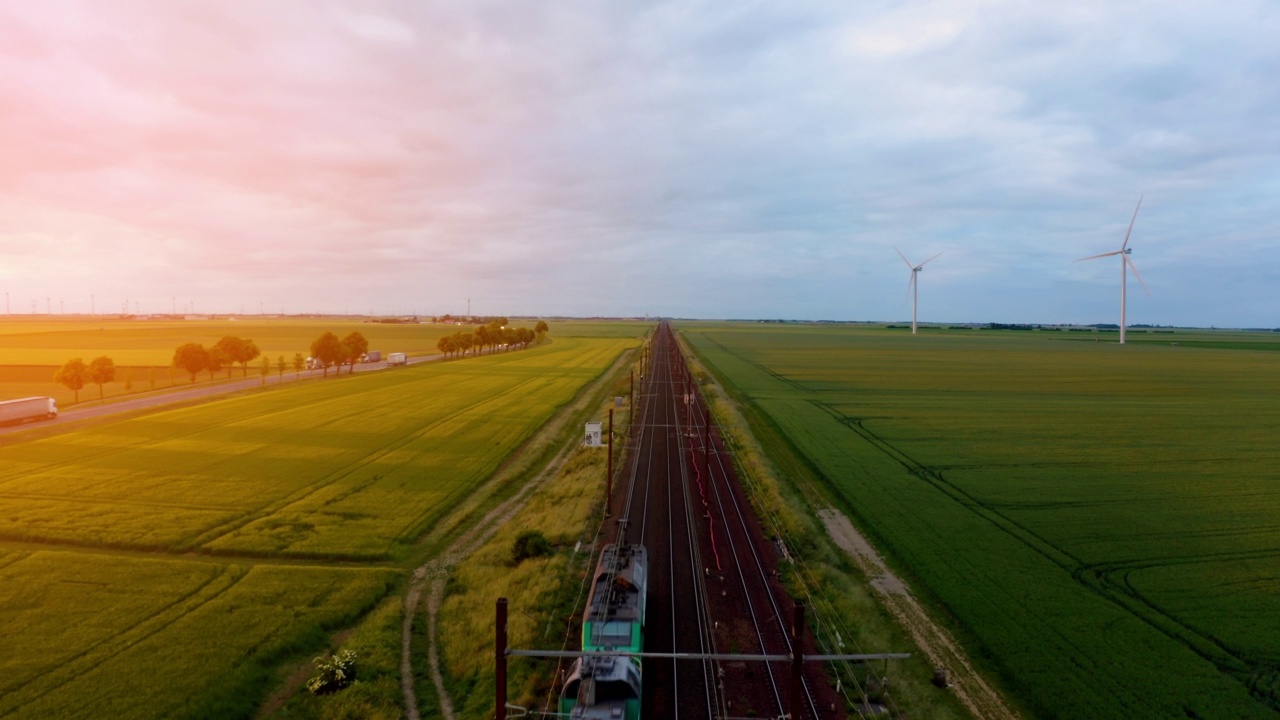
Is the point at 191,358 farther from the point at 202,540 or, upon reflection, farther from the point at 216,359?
the point at 202,540

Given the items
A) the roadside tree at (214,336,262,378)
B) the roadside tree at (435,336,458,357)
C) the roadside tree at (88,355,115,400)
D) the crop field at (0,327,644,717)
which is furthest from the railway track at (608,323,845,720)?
the roadside tree at (435,336,458,357)

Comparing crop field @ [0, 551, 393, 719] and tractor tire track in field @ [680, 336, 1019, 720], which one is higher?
crop field @ [0, 551, 393, 719]

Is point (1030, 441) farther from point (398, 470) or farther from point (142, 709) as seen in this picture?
point (142, 709)

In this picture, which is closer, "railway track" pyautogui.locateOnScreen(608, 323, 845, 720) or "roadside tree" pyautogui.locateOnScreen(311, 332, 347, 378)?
"railway track" pyautogui.locateOnScreen(608, 323, 845, 720)

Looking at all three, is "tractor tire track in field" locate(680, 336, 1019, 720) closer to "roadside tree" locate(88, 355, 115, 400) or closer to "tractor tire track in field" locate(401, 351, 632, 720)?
"tractor tire track in field" locate(401, 351, 632, 720)

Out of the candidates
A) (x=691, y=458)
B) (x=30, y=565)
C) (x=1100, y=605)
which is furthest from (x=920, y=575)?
(x=30, y=565)
